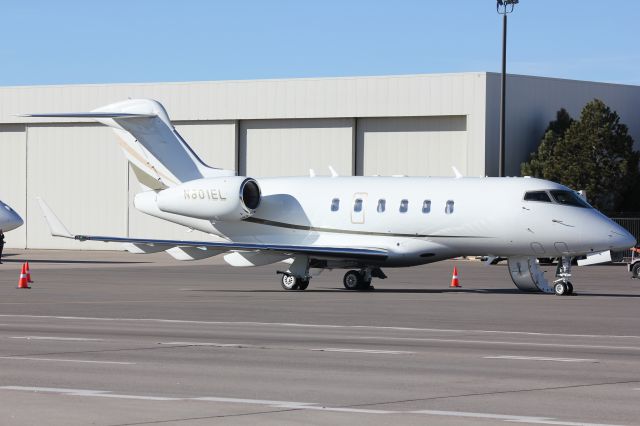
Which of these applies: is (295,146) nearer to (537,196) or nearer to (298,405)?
(537,196)

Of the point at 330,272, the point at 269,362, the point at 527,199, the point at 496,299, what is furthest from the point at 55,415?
the point at 330,272

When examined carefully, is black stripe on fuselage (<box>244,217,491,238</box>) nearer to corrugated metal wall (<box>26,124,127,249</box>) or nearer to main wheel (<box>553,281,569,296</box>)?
main wheel (<box>553,281,569,296</box>)

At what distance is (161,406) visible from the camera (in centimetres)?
1246

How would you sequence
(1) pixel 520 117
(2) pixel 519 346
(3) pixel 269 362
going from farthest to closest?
(1) pixel 520 117, (2) pixel 519 346, (3) pixel 269 362

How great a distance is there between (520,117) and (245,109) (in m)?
13.8

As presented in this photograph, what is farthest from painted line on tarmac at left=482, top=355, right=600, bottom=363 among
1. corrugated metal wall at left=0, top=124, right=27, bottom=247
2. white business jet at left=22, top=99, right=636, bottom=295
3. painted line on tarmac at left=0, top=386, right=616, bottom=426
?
corrugated metal wall at left=0, top=124, right=27, bottom=247

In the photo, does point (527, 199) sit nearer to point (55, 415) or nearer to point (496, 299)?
point (496, 299)

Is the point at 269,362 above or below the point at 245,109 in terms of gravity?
below

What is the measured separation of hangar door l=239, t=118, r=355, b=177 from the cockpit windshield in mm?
32622

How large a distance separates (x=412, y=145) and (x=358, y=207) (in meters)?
29.3

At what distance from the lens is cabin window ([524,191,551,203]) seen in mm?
33031

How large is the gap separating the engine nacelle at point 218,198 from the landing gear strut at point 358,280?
3.39 meters

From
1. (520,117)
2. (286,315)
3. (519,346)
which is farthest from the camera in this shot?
(520,117)

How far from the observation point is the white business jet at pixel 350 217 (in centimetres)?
3281
